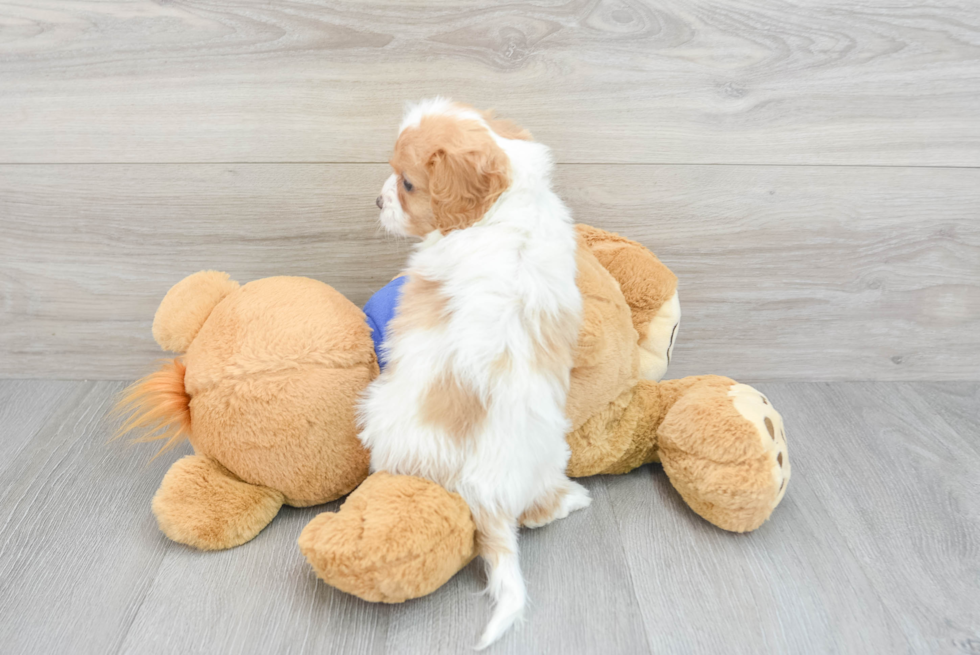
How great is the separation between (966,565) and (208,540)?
0.88 metres

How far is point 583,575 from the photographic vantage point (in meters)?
0.73

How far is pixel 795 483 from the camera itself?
0.89m

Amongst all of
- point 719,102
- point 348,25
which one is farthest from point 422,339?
point 719,102

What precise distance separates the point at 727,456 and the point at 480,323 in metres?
0.35

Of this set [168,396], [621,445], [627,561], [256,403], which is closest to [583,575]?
[627,561]

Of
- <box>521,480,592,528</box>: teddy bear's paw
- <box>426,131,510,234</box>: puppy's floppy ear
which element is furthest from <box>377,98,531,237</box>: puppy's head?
<box>521,480,592,528</box>: teddy bear's paw

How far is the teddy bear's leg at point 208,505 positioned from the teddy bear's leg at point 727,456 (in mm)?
499

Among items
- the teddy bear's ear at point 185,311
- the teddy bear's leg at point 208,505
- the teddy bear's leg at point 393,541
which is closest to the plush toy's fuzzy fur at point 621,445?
the teddy bear's leg at point 393,541

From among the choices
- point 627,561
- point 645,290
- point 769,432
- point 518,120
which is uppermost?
point 518,120

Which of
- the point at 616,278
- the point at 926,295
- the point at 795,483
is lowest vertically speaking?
the point at 795,483

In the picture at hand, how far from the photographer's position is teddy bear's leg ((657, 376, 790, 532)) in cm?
75

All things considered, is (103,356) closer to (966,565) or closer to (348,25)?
(348,25)

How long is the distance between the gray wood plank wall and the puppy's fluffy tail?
447 millimetres

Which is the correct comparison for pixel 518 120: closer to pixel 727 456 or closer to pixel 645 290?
pixel 645 290
